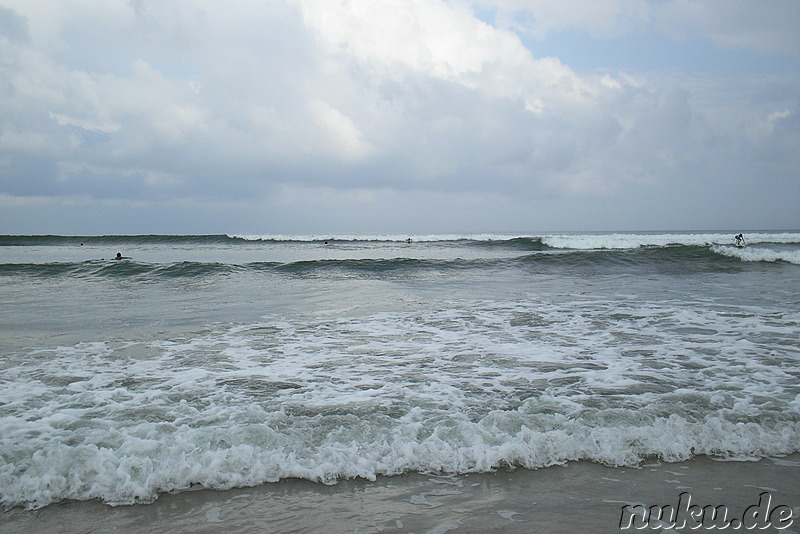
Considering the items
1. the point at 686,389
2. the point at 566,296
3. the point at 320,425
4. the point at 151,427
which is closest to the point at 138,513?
the point at 151,427

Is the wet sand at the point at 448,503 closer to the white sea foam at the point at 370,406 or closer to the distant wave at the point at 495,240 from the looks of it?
the white sea foam at the point at 370,406

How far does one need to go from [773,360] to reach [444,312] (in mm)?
5492

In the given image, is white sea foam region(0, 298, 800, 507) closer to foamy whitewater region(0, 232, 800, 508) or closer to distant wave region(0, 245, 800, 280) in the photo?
foamy whitewater region(0, 232, 800, 508)

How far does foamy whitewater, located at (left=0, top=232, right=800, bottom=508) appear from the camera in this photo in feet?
11.4

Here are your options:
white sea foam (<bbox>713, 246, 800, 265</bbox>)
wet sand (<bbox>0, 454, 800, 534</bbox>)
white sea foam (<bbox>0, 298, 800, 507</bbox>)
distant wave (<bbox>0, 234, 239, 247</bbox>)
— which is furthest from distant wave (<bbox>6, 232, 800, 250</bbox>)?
wet sand (<bbox>0, 454, 800, 534</bbox>)

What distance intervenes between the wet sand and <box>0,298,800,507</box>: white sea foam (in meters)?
0.14

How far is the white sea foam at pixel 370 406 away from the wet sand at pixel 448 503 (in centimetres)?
14

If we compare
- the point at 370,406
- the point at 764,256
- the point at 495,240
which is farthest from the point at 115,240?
the point at 370,406

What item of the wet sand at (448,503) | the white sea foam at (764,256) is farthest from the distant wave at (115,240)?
the wet sand at (448,503)

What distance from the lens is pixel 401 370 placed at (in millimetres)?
5730

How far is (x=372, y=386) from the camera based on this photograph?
5.08 metres

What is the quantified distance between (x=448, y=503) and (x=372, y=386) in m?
2.18

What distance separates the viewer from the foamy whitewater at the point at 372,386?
3479 mm

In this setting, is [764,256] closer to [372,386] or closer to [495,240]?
[495,240]
